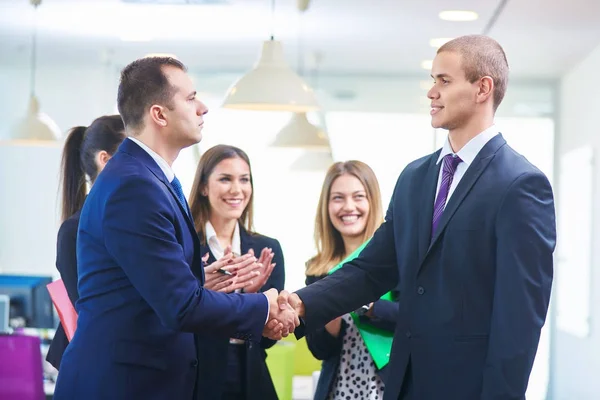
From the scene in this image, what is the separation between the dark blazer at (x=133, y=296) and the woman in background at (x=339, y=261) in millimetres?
1013

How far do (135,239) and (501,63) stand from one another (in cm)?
107

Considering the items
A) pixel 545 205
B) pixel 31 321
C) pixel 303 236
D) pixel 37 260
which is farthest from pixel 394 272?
pixel 37 260

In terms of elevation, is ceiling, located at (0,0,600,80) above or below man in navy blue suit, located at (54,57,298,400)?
above

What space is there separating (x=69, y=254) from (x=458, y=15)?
186 inches

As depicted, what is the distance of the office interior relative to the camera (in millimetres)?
7367

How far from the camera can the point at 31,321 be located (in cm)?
573

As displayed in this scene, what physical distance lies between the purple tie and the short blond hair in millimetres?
181

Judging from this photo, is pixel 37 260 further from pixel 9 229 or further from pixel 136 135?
pixel 136 135

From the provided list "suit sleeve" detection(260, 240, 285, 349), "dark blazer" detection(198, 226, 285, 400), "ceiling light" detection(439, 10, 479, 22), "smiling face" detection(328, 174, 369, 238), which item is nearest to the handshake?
"dark blazer" detection(198, 226, 285, 400)

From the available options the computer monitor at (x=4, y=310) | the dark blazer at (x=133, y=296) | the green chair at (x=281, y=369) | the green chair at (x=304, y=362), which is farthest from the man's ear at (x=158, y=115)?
the computer monitor at (x=4, y=310)

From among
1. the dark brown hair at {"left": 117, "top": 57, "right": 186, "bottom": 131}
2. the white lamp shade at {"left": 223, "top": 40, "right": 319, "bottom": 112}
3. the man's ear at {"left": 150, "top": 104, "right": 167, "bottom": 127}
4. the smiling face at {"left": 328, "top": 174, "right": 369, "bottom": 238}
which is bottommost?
the smiling face at {"left": 328, "top": 174, "right": 369, "bottom": 238}

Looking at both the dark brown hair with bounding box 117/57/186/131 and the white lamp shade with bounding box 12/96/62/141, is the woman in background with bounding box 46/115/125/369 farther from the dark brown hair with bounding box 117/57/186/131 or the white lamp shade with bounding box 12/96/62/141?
the white lamp shade with bounding box 12/96/62/141

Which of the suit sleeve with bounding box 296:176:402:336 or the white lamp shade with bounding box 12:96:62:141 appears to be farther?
the white lamp shade with bounding box 12:96:62:141

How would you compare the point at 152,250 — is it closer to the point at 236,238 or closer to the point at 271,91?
the point at 236,238
